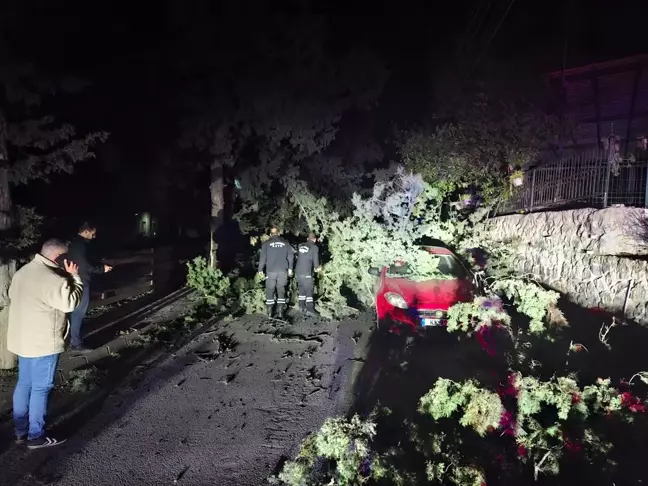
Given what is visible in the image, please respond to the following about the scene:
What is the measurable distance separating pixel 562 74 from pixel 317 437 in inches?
500

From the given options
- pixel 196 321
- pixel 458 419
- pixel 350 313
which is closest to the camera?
pixel 458 419

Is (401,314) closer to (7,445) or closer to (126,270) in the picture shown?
(7,445)

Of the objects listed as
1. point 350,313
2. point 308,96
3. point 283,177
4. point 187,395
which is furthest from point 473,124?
point 187,395

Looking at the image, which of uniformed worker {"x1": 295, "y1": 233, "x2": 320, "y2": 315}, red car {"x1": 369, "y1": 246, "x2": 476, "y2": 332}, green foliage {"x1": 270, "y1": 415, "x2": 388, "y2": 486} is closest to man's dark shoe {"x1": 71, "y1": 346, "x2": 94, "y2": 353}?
uniformed worker {"x1": 295, "y1": 233, "x2": 320, "y2": 315}

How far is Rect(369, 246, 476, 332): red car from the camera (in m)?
7.23

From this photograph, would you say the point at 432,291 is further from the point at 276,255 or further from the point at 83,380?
the point at 83,380

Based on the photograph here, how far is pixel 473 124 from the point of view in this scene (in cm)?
1094

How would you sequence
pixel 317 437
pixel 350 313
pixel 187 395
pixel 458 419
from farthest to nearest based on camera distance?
pixel 350 313 < pixel 187 395 < pixel 458 419 < pixel 317 437

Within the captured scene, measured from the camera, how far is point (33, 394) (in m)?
4.11

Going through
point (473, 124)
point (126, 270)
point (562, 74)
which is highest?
point (562, 74)

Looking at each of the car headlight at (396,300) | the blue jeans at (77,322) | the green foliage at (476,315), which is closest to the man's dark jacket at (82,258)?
the blue jeans at (77,322)

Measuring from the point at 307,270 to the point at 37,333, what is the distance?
5.24 metres

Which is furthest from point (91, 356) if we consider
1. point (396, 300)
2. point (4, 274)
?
point (396, 300)

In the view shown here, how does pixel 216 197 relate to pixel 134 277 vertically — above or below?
above
